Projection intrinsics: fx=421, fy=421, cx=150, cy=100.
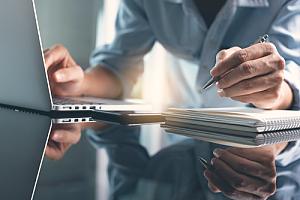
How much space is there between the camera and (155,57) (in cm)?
206

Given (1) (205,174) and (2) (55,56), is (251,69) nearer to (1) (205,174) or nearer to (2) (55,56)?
(1) (205,174)

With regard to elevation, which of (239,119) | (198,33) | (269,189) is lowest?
(269,189)

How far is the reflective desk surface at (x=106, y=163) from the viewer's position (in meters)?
0.37

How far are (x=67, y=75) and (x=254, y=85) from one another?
20.3 inches

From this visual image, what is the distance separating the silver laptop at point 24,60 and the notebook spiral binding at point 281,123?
0.37 meters

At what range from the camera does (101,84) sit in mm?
1296

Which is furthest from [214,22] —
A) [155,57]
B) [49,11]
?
[49,11]

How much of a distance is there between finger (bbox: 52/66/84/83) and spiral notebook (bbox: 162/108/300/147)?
38 cm

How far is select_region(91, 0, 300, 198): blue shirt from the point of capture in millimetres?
1036

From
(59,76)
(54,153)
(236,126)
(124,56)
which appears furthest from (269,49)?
(124,56)

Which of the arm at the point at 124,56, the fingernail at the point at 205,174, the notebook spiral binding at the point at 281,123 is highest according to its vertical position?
the arm at the point at 124,56

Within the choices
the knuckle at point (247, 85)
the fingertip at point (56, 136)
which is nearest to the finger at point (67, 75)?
the fingertip at point (56, 136)

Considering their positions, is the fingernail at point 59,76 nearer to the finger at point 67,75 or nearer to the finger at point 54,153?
the finger at point 67,75

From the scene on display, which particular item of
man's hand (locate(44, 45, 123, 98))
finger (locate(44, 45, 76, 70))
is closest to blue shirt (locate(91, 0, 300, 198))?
man's hand (locate(44, 45, 123, 98))
